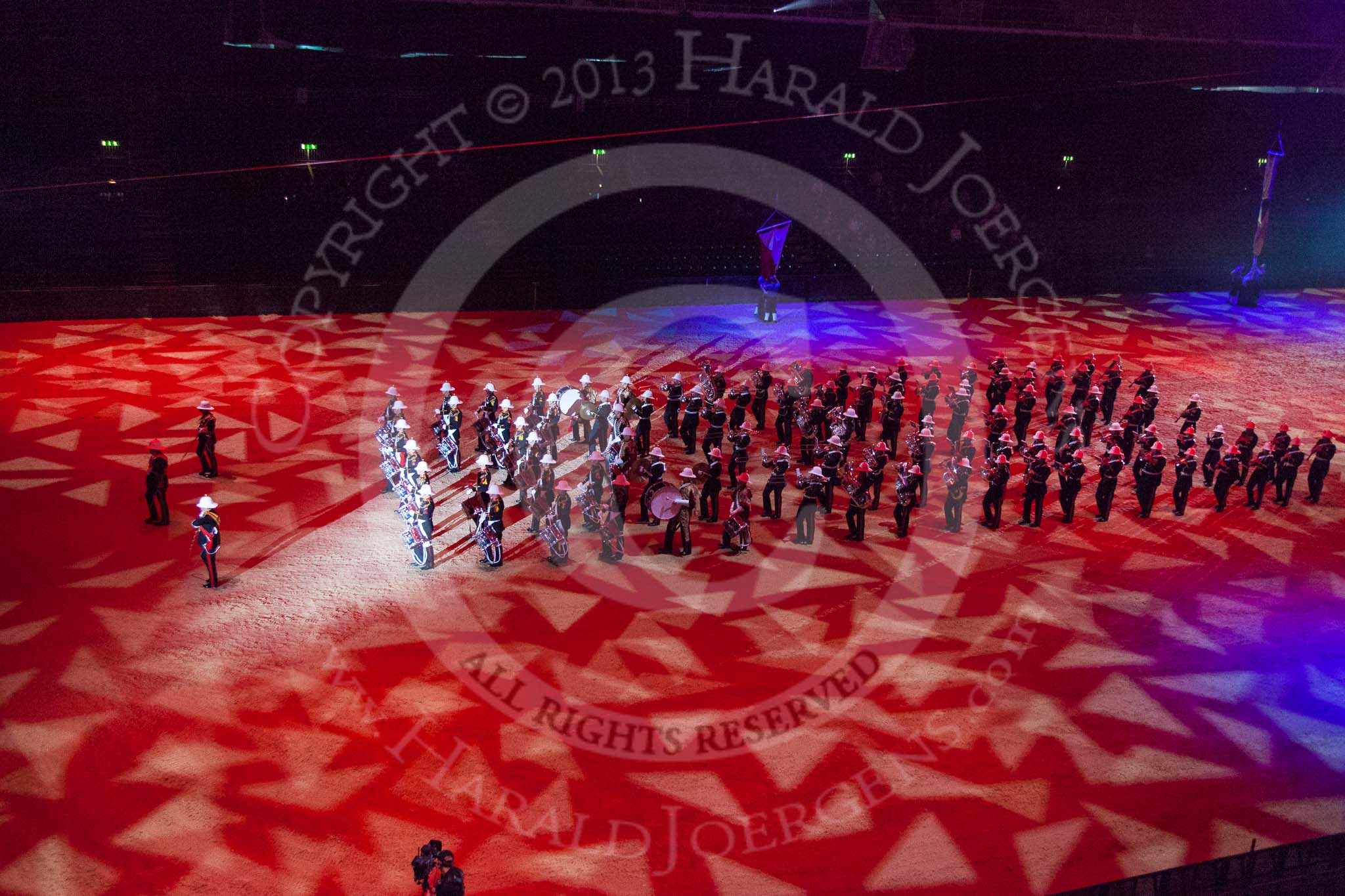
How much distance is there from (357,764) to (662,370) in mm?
13241

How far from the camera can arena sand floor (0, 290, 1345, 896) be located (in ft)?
27.5

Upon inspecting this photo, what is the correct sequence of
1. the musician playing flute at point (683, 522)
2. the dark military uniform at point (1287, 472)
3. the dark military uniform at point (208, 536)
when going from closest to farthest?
1. the dark military uniform at point (208, 536)
2. the musician playing flute at point (683, 522)
3. the dark military uniform at point (1287, 472)

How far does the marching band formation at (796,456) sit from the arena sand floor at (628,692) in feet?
1.34

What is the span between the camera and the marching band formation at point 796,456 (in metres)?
13.3

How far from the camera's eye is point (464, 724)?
9.82 meters

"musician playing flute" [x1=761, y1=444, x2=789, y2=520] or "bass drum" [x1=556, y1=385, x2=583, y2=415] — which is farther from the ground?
"bass drum" [x1=556, y1=385, x2=583, y2=415]

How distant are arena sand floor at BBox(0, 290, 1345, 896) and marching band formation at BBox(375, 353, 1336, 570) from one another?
0.41 meters

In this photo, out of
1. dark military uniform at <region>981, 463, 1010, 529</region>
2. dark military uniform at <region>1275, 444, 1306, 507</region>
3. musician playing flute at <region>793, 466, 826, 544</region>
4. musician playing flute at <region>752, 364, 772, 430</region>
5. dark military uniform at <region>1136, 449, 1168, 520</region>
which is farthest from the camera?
musician playing flute at <region>752, 364, 772, 430</region>

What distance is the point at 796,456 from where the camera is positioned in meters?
17.4

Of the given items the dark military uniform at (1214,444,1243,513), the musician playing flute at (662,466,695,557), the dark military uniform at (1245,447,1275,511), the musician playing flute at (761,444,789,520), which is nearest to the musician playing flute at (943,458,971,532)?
the musician playing flute at (761,444,789,520)

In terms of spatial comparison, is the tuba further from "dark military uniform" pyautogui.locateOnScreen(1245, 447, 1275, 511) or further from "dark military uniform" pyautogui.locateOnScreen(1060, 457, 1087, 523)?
"dark military uniform" pyautogui.locateOnScreen(1245, 447, 1275, 511)

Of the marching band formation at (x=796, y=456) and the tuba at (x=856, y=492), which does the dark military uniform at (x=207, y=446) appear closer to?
the marching band formation at (x=796, y=456)

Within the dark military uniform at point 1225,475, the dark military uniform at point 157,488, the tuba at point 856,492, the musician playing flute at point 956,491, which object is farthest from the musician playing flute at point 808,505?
the dark military uniform at point 157,488

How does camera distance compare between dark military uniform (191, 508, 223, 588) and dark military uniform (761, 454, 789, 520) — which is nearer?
dark military uniform (191, 508, 223, 588)
